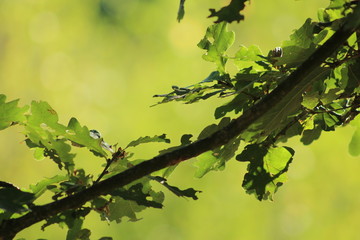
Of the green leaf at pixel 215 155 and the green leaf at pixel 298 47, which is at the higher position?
the green leaf at pixel 215 155

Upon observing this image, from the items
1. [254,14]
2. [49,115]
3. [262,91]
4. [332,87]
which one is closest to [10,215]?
[49,115]

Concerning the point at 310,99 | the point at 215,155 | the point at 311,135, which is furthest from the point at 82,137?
the point at 311,135

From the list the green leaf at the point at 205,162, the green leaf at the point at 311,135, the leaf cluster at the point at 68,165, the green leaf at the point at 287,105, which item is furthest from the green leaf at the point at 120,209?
the green leaf at the point at 311,135

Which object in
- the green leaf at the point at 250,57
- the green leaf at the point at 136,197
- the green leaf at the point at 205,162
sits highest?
the green leaf at the point at 250,57

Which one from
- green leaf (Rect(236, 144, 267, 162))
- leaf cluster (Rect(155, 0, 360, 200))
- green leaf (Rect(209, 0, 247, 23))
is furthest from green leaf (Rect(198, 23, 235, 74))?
green leaf (Rect(209, 0, 247, 23))

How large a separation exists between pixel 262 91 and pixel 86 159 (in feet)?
10.1

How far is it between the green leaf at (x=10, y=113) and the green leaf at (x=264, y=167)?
1.02 ft

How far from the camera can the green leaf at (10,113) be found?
729 millimetres

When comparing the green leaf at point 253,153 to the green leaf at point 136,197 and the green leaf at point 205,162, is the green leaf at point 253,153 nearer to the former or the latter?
the green leaf at point 205,162

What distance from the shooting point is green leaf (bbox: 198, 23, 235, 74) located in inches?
33.5

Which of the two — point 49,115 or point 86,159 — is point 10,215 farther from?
point 86,159

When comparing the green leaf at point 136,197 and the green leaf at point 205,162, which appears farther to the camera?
the green leaf at point 205,162

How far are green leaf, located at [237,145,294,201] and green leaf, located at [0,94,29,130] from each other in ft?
1.02

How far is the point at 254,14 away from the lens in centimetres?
439
